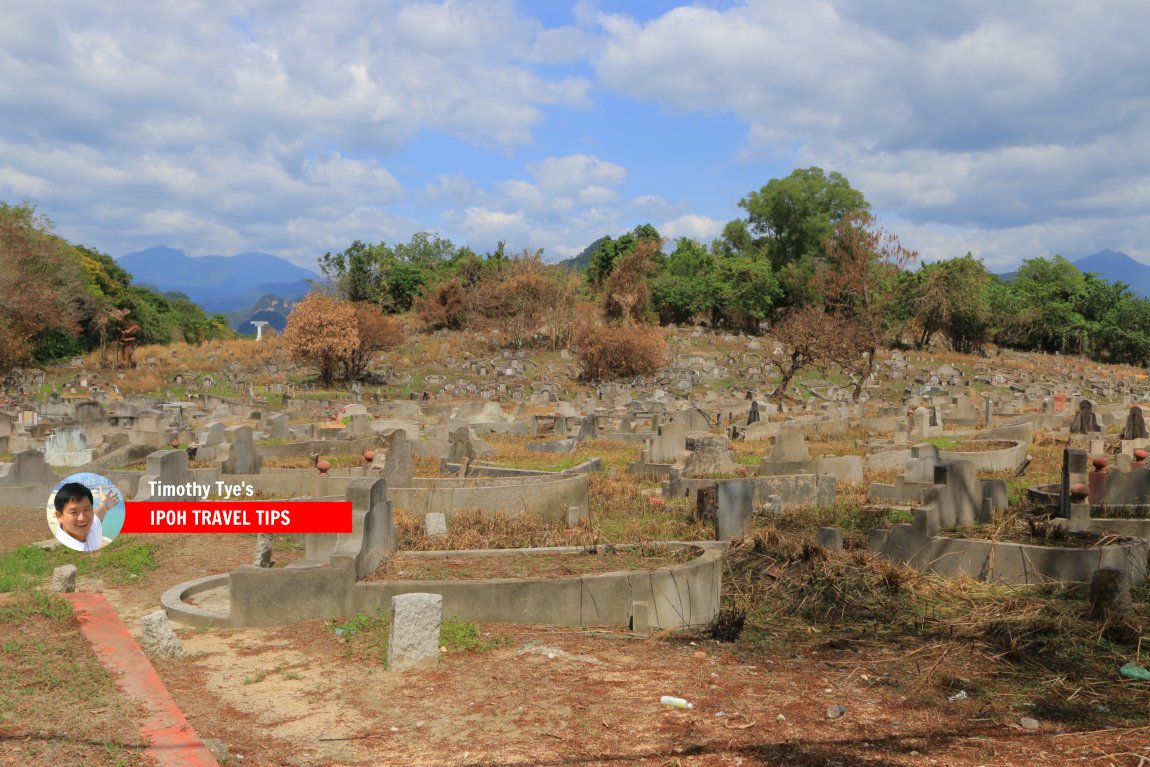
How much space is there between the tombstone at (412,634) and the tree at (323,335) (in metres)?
38.1

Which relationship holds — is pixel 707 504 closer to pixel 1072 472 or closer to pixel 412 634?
pixel 1072 472

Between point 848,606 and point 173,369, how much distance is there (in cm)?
4405

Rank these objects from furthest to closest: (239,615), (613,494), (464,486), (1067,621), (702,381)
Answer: (702,381), (613,494), (464,486), (239,615), (1067,621)

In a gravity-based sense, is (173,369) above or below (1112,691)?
above

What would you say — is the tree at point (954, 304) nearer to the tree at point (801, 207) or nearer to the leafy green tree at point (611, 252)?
the tree at point (801, 207)

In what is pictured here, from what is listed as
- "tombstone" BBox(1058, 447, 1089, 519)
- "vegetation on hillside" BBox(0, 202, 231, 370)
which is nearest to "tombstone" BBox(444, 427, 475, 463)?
"tombstone" BBox(1058, 447, 1089, 519)

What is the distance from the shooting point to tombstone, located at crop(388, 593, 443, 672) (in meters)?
7.23

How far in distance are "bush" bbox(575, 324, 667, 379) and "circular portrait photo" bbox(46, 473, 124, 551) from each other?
113 feet

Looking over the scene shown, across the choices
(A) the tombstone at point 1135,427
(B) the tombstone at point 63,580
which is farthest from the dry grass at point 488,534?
(A) the tombstone at point 1135,427

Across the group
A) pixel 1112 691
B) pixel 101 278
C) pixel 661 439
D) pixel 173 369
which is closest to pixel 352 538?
pixel 1112 691

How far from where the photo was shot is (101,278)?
6475 centimetres

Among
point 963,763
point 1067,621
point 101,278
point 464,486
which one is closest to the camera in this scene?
point 963,763

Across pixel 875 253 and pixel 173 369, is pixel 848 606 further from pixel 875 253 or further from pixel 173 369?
pixel 173 369

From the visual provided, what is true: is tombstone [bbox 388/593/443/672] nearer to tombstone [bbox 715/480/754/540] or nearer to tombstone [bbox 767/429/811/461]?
tombstone [bbox 715/480/754/540]
